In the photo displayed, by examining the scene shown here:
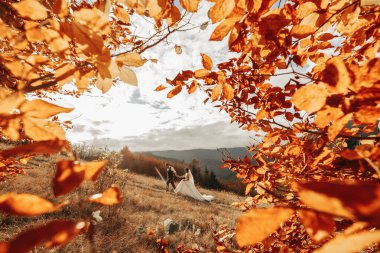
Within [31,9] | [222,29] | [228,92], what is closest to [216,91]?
[228,92]

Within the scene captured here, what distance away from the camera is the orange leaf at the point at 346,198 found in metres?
0.28

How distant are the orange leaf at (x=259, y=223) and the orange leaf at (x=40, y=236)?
283mm

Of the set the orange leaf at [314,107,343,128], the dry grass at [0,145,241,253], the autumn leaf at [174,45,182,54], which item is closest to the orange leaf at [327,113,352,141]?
the orange leaf at [314,107,343,128]

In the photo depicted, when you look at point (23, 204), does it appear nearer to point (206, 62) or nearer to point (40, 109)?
point (40, 109)

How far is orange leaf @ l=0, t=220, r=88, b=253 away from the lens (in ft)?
1.18

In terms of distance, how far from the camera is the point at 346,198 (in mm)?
287

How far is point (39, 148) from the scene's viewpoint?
446 millimetres

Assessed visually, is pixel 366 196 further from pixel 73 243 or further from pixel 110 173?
pixel 110 173

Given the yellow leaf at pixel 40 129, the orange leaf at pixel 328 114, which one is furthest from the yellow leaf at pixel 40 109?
the orange leaf at pixel 328 114

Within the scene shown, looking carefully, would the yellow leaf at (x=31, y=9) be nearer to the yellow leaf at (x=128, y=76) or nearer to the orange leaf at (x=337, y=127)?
the yellow leaf at (x=128, y=76)

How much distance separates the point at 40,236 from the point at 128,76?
61 cm

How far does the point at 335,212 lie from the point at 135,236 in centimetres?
656

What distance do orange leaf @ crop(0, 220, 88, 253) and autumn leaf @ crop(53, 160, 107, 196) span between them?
0.26 feet

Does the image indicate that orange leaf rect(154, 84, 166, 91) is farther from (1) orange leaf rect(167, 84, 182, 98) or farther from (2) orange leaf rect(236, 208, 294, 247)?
(2) orange leaf rect(236, 208, 294, 247)
